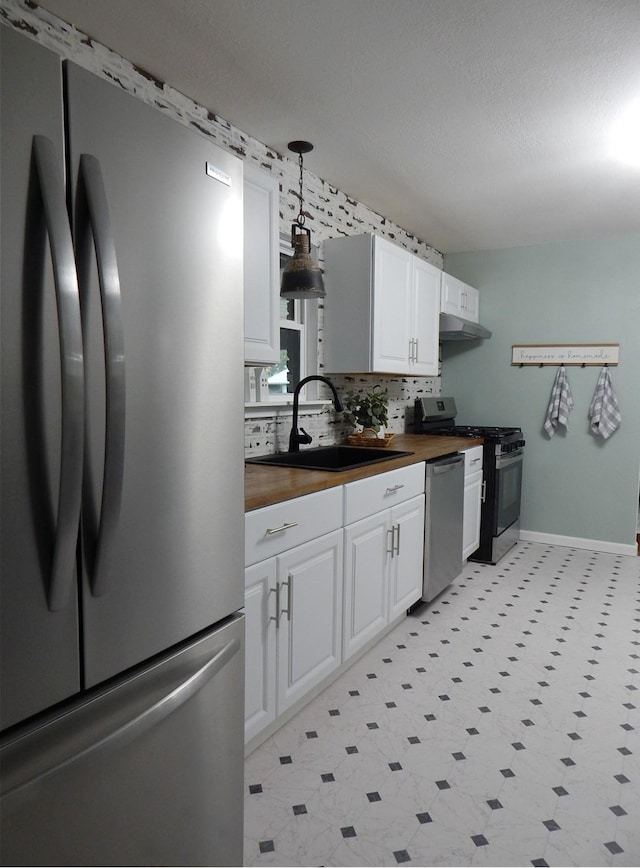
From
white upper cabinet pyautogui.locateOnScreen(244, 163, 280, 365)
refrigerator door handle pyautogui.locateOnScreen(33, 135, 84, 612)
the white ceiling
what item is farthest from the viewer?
white upper cabinet pyautogui.locateOnScreen(244, 163, 280, 365)

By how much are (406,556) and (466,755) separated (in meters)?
1.05

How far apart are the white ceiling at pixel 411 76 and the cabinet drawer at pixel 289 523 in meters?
1.58

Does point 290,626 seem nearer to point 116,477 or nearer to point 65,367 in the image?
point 116,477

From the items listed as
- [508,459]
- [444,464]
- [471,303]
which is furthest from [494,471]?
A: [471,303]

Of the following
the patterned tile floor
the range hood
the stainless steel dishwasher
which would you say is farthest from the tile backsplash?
the patterned tile floor

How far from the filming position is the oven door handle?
4082 mm

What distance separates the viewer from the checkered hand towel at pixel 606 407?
4375mm

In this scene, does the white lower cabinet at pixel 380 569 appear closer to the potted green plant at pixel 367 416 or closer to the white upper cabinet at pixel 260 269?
the potted green plant at pixel 367 416

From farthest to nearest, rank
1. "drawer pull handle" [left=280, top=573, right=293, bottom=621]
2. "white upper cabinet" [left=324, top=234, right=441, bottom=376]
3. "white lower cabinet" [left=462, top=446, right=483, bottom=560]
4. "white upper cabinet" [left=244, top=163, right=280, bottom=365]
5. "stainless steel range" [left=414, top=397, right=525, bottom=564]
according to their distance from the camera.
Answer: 1. "stainless steel range" [left=414, top=397, right=525, bottom=564]
2. "white lower cabinet" [left=462, top=446, right=483, bottom=560]
3. "white upper cabinet" [left=324, top=234, right=441, bottom=376]
4. "white upper cabinet" [left=244, top=163, right=280, bottom=365]
5. "drawer pull handle" [left=280, top=573, right=293, bottom=621]

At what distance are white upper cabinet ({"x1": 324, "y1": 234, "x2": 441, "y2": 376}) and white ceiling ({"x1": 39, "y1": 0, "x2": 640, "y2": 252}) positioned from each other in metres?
0.41

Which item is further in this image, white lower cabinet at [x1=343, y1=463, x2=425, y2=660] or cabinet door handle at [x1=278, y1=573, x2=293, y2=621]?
white lower cabinet at [x1=343, y1=463, x2=425, y2=660]

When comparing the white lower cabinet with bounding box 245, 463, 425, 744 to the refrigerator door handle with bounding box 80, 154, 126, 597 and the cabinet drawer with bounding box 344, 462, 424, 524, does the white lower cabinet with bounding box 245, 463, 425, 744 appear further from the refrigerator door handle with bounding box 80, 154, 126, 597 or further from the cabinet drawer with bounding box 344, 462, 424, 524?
the refrigerator door handle with bounding box 80, 154, 126, 597

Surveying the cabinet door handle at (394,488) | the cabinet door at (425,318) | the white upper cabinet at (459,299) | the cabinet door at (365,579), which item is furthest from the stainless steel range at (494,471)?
the cabinet door at (365,579)

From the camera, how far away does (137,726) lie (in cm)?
106
